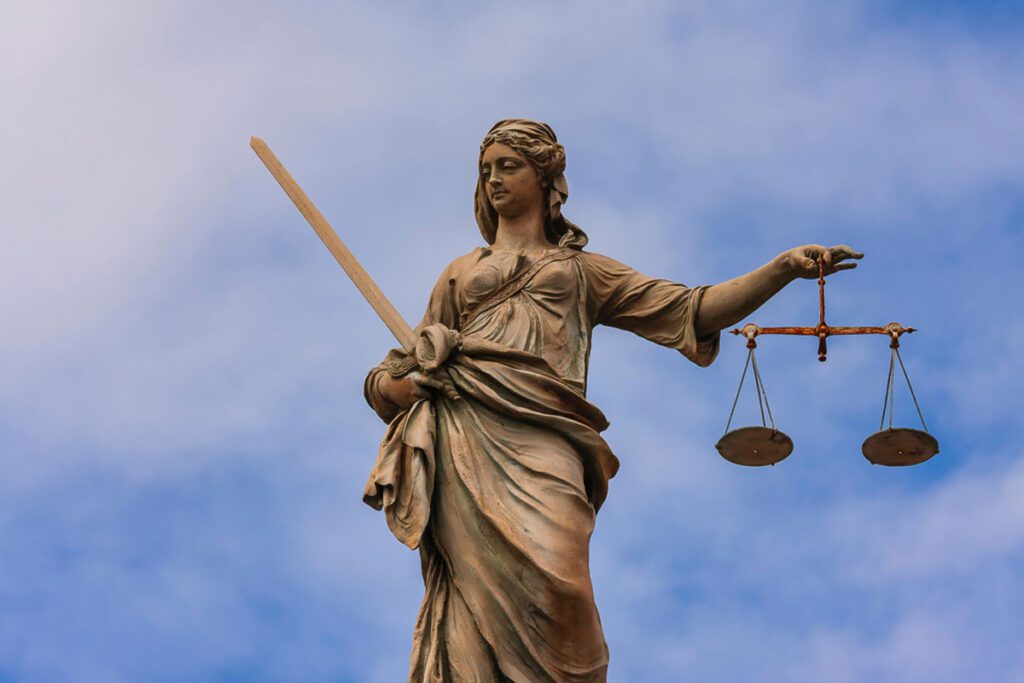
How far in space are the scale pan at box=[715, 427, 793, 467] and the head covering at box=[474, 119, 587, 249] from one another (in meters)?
2.12

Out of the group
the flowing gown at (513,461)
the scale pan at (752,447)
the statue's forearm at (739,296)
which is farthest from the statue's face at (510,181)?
the scale pan at (752,447)

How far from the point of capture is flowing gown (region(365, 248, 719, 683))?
15875 mm

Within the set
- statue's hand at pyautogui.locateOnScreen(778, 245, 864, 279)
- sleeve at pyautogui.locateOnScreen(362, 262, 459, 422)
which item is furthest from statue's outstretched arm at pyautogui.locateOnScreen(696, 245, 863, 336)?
sleeve at pyautogui.locateOnScreen(362, 262, 459, 422)

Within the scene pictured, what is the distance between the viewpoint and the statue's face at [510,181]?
696 inches

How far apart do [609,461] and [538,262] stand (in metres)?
1.49

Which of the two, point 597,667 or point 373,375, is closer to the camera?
point 597,667

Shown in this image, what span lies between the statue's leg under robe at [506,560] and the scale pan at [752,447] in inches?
105

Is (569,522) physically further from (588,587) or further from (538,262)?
(538,262)

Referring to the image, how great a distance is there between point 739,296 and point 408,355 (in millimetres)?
2173

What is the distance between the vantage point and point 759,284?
1706 centimetres

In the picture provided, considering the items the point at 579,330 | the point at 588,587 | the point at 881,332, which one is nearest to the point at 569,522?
the point at 588,587

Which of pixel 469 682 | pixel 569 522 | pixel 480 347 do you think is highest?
pixel 480 347

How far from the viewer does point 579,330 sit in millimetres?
17328

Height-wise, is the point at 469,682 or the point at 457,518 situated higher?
the point at 457,518
